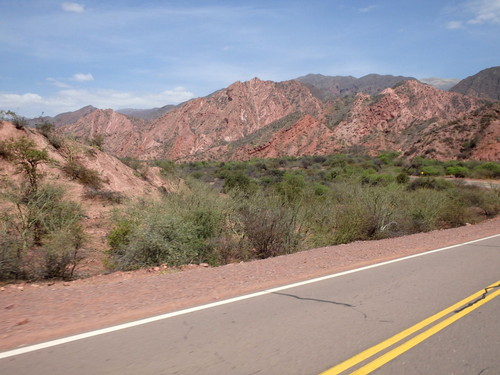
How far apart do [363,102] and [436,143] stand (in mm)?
32170

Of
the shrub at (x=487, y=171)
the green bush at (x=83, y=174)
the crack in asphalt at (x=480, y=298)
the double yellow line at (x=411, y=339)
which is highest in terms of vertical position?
the green bush at (x=83, y=174)

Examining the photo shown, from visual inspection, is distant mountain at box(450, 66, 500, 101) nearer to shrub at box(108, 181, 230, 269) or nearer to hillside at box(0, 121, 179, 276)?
hillside at box(0, 121, 179, 276)

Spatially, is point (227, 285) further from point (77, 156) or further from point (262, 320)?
point (77, 156)

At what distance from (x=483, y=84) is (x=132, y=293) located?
173711 millimetres

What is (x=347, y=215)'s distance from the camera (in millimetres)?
16578

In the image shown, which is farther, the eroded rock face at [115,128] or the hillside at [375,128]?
the eroded rock face at [115,128]

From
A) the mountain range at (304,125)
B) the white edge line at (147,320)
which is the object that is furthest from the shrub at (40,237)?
the mountain range at (304,125)

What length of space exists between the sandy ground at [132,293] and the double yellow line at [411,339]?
2780mm

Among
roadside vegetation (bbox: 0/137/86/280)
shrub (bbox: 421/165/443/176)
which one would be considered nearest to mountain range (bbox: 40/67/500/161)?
shrub (bbox: 421/165/443/176)

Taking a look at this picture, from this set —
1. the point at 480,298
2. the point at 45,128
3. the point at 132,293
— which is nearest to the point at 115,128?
the point at 45,128

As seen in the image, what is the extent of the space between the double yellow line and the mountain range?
59771mm

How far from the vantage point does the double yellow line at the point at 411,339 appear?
14.3 feet

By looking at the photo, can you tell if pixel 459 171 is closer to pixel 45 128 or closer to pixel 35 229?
pixel 45 128

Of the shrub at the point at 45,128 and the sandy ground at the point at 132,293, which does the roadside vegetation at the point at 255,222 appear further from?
the shrub at the point at 45,128
